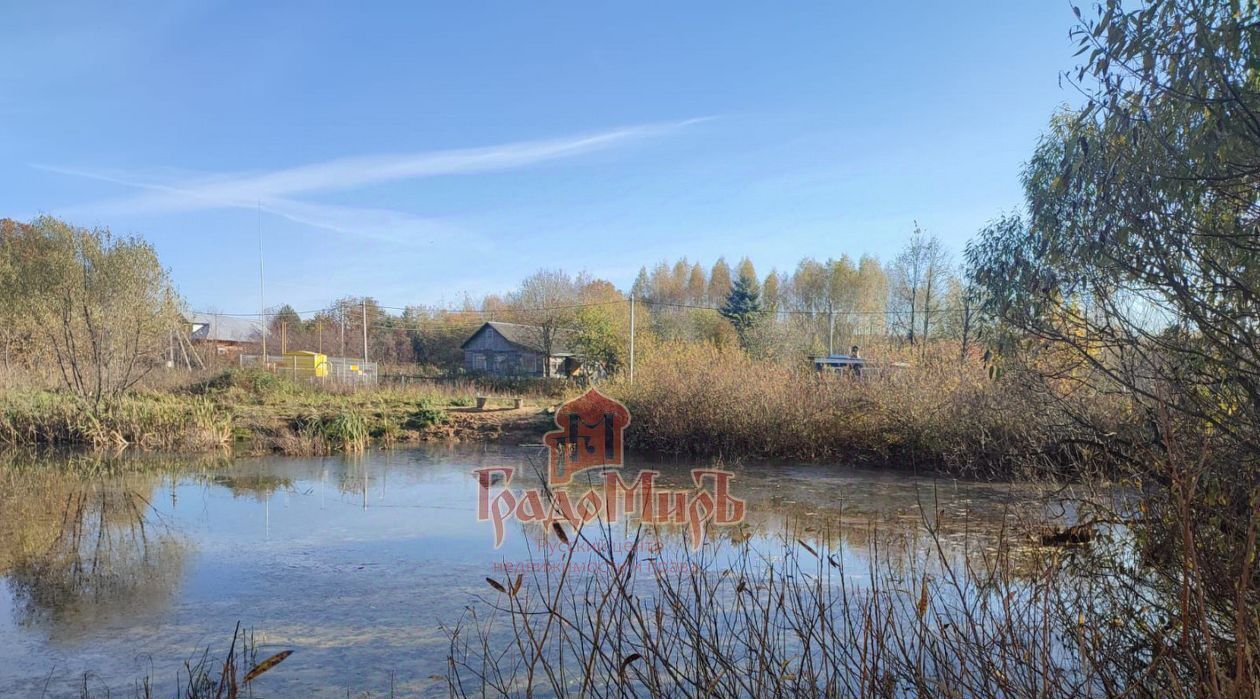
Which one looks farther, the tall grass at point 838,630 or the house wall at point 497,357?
the house wall at point 497,357

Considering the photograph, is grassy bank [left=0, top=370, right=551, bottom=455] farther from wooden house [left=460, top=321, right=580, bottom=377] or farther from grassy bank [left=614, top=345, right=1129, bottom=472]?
wooden house [left=460, top=321, right=580, bottom=377]

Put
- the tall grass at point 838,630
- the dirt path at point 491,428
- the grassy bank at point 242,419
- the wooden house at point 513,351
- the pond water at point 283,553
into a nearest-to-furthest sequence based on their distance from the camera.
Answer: the tall grass at point 838,630 < the pond water at point 283,553 < the grassy bank at point 242,419 < the dirt path at point 491,428 < the wooden house at point 513,351

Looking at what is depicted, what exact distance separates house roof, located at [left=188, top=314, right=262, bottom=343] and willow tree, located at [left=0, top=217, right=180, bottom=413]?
2694 cm

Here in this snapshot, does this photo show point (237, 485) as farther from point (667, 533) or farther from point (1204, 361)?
point (1204, 361)

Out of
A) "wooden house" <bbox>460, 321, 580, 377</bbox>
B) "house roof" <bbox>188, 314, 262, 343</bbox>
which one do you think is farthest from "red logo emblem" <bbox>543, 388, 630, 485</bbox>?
"house roof" <bbox>188, 314, 262, 343</bbox>

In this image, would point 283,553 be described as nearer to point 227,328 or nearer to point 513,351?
point 513,351

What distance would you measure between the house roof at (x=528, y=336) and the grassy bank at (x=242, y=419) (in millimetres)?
10085

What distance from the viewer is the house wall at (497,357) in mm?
33000

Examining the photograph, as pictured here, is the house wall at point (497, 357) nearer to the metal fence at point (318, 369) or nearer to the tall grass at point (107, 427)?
the metal fence at point (318, 369)

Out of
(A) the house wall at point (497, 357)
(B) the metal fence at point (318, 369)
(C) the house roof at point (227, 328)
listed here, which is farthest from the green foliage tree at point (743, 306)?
(C) the house roof at point (227, 328)

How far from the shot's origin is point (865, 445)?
1264 cm

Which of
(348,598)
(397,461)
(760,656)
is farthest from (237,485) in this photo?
(760,656)

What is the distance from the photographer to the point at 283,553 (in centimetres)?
683

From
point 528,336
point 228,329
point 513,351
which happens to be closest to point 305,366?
point 528,336
